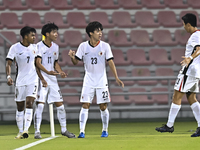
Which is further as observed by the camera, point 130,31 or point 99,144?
point 130,31

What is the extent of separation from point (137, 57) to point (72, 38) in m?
2.17

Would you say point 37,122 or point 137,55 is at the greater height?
point 137,55

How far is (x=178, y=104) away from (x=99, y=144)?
67.2 inches

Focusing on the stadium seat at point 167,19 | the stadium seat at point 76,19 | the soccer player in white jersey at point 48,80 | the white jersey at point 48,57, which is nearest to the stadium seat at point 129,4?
the stadium seat at point 167,19

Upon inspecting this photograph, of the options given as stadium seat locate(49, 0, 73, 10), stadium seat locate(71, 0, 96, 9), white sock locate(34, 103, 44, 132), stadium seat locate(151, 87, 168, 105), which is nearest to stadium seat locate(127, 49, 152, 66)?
stadium seat locate(151, 87, 168, 105)

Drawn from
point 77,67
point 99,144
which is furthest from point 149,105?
point 99,144

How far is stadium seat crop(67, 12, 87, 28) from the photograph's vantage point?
12678 millimetres

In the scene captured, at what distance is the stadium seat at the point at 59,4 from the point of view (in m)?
13.1

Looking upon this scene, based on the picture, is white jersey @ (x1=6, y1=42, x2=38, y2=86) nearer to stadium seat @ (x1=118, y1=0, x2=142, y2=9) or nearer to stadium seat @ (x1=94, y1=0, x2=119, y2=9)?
stadium seat @ (x1=94, y1=0, x2=119, y2=9)

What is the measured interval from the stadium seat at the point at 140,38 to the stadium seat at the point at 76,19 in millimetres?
1697

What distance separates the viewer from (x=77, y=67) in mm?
11875

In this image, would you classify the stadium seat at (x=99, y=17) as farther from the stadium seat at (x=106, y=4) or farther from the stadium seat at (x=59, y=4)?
the stadium seat at (x=59, y=4)

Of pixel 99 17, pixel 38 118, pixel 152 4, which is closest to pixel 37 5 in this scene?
pixel 99 17

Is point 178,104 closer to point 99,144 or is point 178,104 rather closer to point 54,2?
point 99,144
